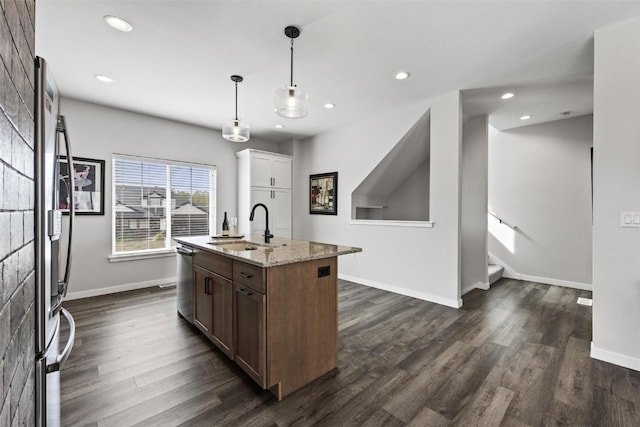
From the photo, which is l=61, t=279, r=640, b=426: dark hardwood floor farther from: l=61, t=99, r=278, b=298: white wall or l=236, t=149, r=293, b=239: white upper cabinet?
l=236, t=149, r=293, b=239: white upper cabinet

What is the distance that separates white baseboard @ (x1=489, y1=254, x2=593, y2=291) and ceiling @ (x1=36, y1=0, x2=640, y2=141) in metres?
2.60

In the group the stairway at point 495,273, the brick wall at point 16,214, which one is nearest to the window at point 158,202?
the brick wall at point 16,214

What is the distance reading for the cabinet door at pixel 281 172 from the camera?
17.8ft

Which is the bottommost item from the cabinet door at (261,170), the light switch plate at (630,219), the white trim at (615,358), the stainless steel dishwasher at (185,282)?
the white trim at (615,358)

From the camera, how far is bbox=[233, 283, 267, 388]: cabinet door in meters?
1.78

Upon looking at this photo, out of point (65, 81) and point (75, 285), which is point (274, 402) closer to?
point (75, 285)

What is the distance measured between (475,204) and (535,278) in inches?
69.8

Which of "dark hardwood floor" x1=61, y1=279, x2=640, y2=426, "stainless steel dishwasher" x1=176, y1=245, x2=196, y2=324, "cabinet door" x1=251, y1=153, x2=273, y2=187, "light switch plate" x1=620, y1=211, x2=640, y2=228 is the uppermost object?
"cabinet door" x1=251, y1=153, x2=273, y2=187

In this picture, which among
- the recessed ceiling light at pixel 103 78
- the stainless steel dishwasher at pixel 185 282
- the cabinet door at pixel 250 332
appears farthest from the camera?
the recessed ceiling light at pixel 103 78

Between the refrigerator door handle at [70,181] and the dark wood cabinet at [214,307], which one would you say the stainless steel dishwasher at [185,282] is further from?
the refrigerator door handle at [70,181]

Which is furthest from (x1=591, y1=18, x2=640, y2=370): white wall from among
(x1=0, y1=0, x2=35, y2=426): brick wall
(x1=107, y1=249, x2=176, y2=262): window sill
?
(x1=107, y1=249, x2=176, y2=262): window sill

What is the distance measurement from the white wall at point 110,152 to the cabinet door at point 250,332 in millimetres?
3051

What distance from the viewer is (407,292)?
402 cm

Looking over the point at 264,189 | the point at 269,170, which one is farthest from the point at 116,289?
the point at 269,170
